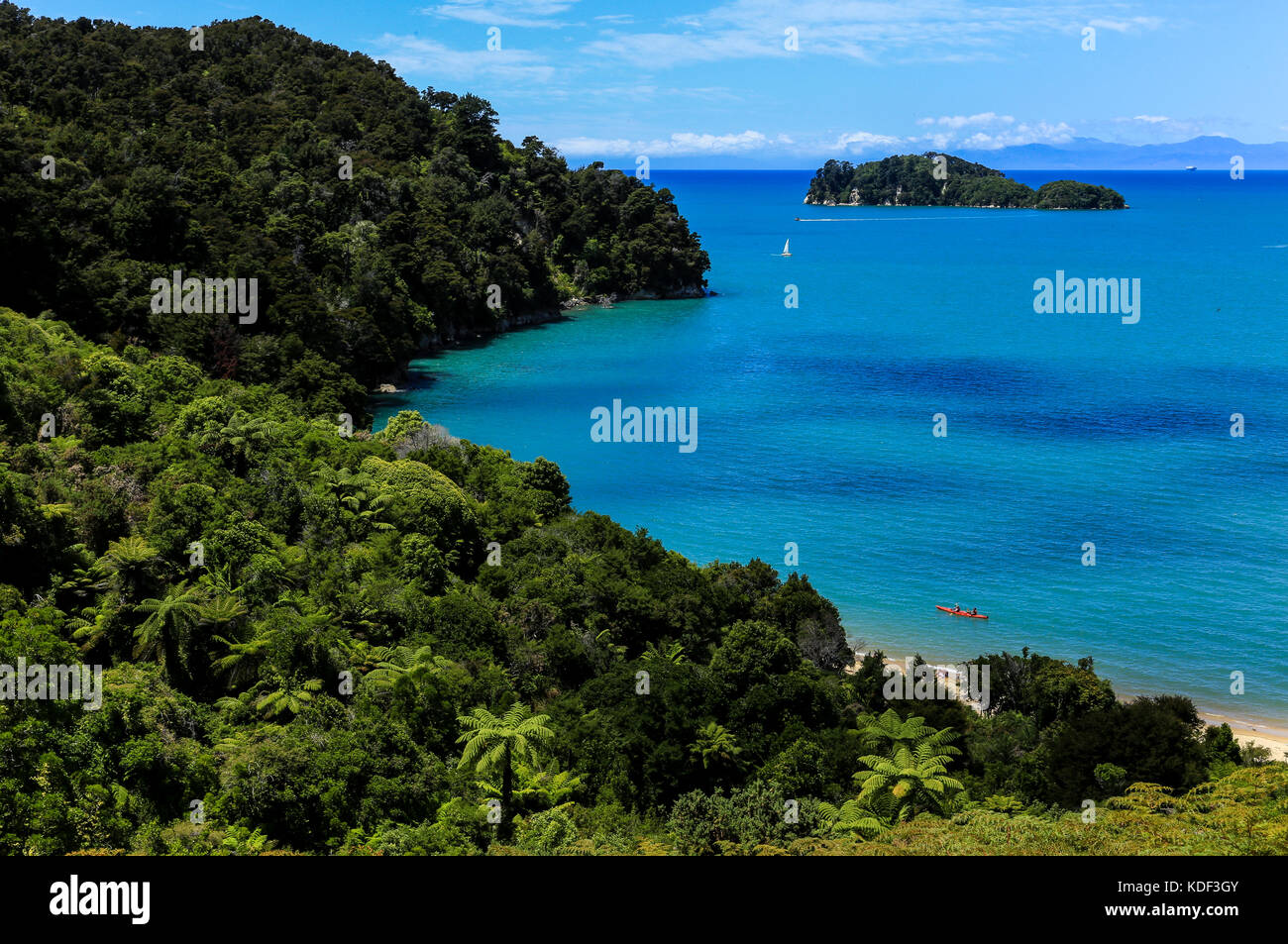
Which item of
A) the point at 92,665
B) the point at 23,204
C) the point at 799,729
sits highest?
the point at 23,204

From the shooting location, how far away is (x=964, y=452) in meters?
49.9

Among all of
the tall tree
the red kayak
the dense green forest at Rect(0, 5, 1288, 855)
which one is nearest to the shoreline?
the dense green forest at Rect(0, 5, 1288, 855)

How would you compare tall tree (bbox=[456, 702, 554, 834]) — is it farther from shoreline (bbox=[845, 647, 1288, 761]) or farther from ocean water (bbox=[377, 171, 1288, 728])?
ocean water (bbox=[377, 171, 1288, 728])

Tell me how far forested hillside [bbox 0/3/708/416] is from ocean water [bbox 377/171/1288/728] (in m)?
5.44

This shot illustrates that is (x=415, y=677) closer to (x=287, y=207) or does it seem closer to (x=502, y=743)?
(x=502, y=743)

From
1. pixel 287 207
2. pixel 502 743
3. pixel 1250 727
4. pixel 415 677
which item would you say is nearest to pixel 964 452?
pixel 1250 727

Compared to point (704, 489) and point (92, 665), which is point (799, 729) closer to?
point (92, 665)

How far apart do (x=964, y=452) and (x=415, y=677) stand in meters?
36.1

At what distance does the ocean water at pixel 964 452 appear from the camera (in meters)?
32.4

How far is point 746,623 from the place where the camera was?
80.2 feet

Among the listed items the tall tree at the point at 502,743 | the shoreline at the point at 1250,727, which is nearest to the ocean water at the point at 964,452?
the shoreline at the point at 1250,727

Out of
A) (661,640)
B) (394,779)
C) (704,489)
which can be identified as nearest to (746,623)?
(661,640)

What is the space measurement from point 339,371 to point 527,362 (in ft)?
70.5

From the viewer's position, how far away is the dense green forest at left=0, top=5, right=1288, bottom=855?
1505 centimetres
